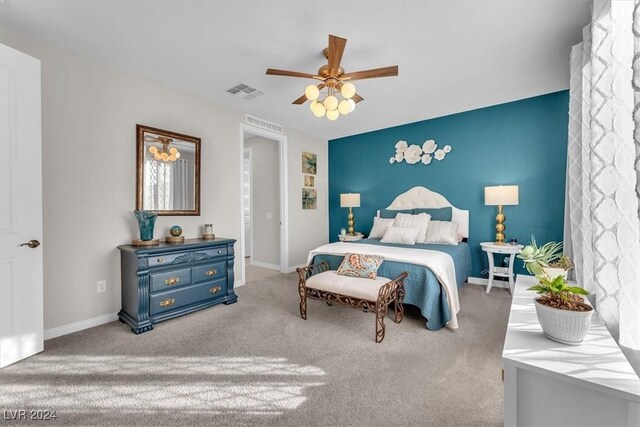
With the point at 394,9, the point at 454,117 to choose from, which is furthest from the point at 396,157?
the point at 394,9

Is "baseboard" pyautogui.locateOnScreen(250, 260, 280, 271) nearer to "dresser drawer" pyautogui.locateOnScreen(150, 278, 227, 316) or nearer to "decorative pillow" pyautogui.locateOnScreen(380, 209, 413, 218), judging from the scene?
"dresser drawer" pyautogui.locateOnScreen(150, 278, 227, 316)

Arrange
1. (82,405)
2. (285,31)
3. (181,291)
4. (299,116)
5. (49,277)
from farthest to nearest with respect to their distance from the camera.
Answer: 1. (299,116)
2. (181,291)
3. (49,277)
4. (285,31)
5. (82,405)

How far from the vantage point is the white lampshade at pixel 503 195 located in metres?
3.55

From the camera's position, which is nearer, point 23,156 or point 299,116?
point 23,156

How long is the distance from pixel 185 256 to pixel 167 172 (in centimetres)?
110

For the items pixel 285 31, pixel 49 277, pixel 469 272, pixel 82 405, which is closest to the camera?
pixel 82 405

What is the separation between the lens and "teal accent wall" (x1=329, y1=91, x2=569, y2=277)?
3596mm

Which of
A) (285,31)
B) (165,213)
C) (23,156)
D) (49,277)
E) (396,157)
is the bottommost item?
(49,277)

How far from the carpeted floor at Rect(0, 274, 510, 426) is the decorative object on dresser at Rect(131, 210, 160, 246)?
85 cm

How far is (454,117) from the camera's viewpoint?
14.2ft

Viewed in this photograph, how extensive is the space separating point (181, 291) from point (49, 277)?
1096 millimetres

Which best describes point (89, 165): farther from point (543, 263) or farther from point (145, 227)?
point (543, 263)

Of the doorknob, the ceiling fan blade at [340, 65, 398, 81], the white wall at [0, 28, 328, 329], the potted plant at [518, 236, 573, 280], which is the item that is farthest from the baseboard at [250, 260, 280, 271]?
the potted plant at [518, 236, 573, 280]

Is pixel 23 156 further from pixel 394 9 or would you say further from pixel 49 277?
pixel 394 9
